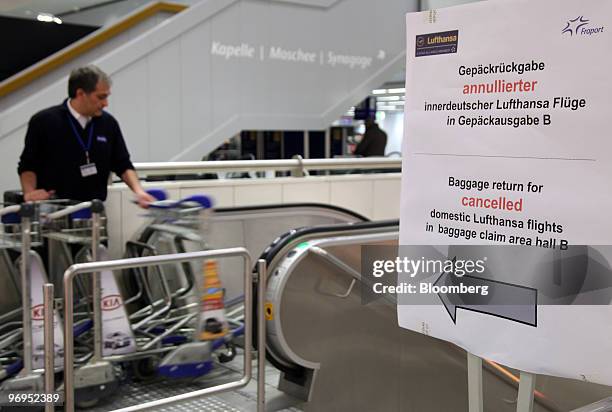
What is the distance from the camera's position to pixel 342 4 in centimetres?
927

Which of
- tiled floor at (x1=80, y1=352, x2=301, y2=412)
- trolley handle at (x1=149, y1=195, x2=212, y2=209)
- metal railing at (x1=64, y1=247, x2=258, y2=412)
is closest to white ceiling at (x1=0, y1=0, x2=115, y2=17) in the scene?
trolley handle at (x1=149, y1=195, x2=212, y2=209)

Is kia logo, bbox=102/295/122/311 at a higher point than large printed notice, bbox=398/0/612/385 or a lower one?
lower

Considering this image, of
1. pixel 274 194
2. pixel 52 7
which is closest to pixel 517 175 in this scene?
pixel 274 194

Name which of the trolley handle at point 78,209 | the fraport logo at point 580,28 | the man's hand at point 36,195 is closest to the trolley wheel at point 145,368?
the trolley handle at point 78,209

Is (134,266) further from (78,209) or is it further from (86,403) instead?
(86,403)

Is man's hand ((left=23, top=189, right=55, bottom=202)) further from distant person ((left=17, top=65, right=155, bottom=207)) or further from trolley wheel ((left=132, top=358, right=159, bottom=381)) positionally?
trolley wheel ((left=132, top=358, right=159, bottom=381))

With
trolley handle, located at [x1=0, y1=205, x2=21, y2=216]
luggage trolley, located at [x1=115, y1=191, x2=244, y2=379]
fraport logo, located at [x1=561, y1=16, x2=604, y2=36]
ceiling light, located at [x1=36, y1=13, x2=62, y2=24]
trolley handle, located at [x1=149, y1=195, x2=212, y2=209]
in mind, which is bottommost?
luggage trolley, located at [x1=115, y1=191, x2=244, y2=379]

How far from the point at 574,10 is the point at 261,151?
791cm

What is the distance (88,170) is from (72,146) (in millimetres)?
183

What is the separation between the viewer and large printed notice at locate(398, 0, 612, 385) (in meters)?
1.92

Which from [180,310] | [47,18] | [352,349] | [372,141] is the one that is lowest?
[352,349]

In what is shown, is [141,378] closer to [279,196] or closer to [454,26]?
[279,196]

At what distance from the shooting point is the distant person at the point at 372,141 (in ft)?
34.6

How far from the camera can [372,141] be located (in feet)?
34.6
